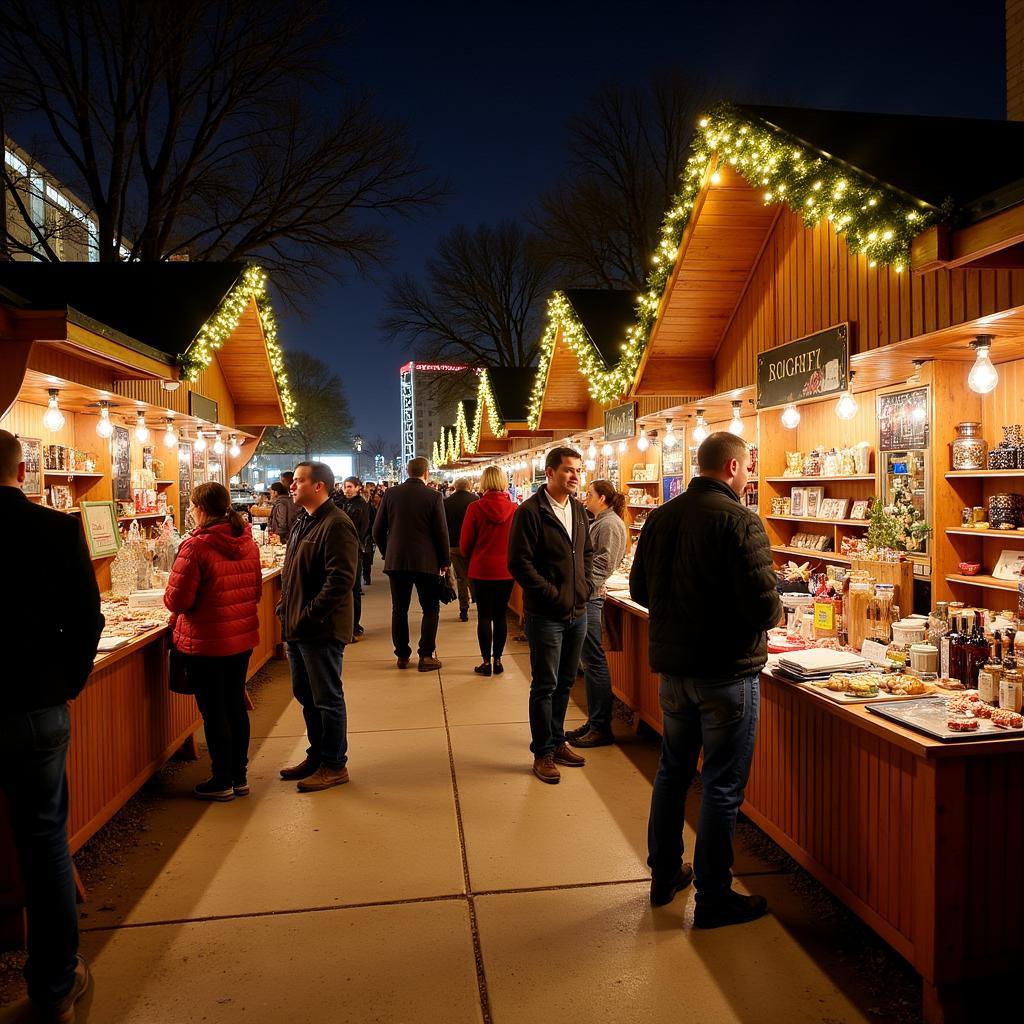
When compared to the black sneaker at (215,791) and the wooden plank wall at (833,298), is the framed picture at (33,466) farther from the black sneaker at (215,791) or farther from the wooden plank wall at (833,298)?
the wooden plank wall at (833,298)

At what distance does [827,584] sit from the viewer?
511 cm

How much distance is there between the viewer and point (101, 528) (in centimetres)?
674

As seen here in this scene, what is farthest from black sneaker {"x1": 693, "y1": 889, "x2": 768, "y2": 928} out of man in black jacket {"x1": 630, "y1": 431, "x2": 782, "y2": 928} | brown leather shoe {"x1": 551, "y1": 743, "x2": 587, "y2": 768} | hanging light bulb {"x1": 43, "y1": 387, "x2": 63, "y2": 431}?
hanging light bulb {"x1": 43, "y1": 387, "x2": 63, "y2": 431}

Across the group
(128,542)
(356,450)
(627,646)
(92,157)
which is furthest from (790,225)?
(356,450)

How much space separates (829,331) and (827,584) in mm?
1631

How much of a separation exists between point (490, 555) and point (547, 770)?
120 inches

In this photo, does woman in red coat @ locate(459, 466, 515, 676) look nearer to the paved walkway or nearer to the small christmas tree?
the paved walkway

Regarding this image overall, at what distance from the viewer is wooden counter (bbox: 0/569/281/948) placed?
3.36m

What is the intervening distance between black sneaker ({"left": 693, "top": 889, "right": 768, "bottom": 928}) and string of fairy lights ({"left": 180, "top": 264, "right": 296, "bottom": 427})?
21.4 feet

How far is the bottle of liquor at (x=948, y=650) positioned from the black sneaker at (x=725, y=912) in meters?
1.35

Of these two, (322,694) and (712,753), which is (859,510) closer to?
(712,753)

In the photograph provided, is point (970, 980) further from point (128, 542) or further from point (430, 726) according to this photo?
point (128, 542)

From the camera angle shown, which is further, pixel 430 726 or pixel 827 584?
pixel 430 726

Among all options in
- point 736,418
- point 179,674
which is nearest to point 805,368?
point 736,418
